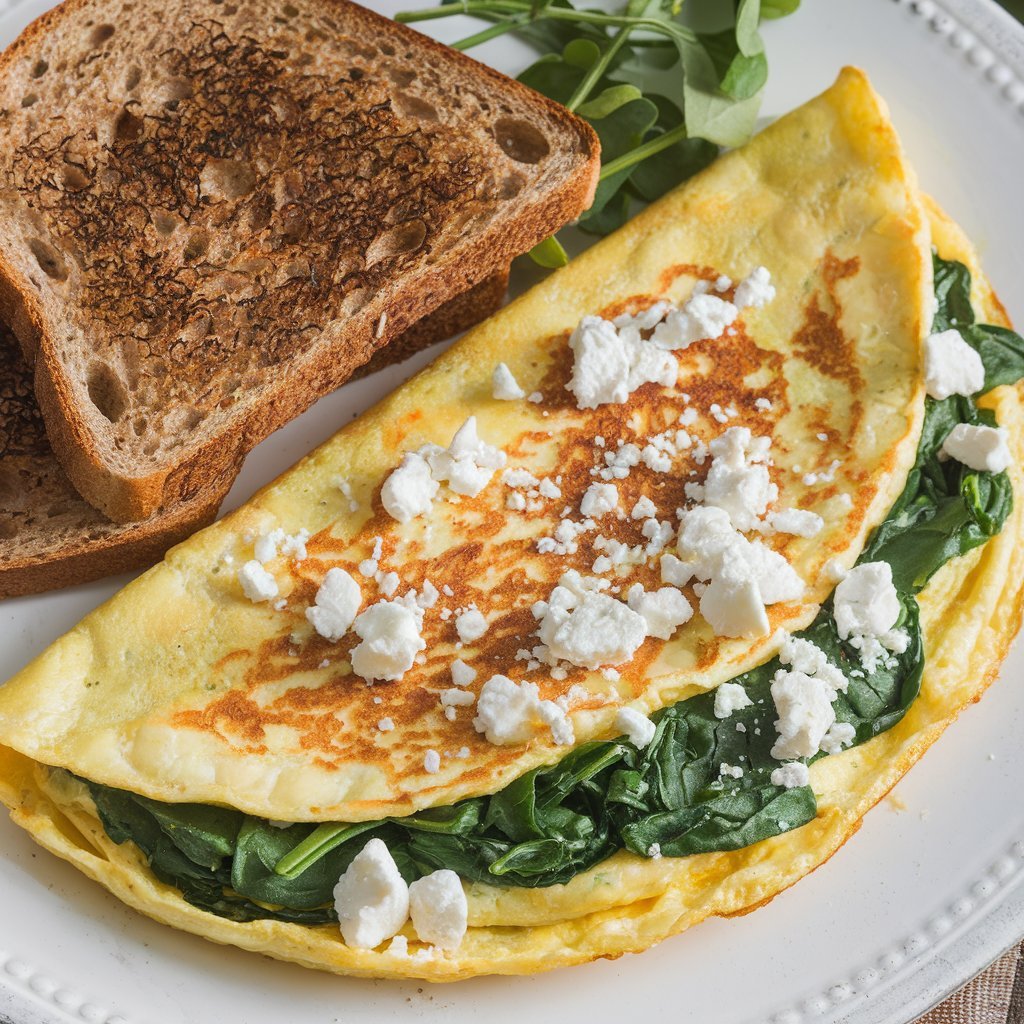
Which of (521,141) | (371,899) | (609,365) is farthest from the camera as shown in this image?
(521,141)

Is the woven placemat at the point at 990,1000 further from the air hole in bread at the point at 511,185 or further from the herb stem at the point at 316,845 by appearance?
the air hole in bread at the point at 511,185

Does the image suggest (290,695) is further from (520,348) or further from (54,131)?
(54,131)

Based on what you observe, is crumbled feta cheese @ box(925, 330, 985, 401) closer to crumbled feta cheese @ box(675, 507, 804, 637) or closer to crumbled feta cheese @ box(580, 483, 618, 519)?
crumbled feta cheese @ box(675, 507, 804, 637)

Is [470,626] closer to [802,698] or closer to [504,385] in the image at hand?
[504,385]

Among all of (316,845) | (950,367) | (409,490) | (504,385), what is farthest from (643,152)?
(316,845)

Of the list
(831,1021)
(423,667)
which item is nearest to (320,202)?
(423,667)

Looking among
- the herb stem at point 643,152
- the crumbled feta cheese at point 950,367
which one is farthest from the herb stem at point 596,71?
the crumbled feta cheese at point 950,367

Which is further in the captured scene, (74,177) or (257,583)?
(74,177)
